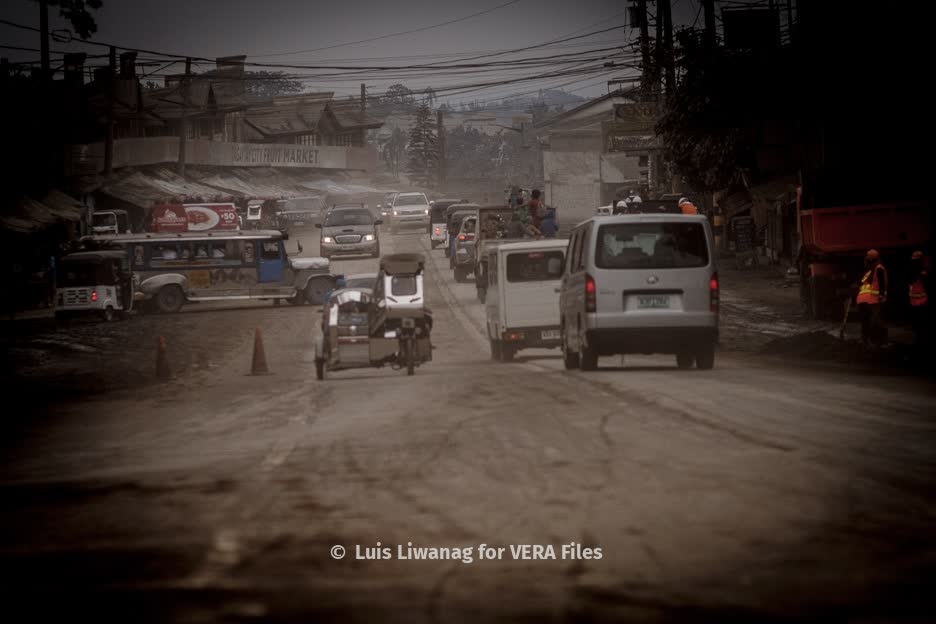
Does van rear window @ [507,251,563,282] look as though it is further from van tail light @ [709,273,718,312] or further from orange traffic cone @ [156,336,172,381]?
orange traffic cone @ [156,336,172,381]

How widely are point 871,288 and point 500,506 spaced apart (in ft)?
47.6

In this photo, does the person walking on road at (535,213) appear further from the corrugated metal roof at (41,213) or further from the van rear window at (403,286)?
the corrugated metal roof at (41,213)

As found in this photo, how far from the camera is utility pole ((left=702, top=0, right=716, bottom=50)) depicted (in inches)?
1695

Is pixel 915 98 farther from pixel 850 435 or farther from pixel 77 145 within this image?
pixel 77 145

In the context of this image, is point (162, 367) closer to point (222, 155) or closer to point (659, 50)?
point (659, 50)

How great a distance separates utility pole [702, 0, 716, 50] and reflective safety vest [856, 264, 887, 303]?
79.6ft

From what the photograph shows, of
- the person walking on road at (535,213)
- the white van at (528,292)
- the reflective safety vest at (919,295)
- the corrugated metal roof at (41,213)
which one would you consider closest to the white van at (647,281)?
the reflective safety vest at (919,295)

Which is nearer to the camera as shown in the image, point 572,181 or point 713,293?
point 713,293

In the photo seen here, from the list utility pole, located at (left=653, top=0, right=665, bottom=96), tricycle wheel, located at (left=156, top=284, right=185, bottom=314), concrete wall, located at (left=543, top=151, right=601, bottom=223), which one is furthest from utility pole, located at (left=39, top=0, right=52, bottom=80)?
concrete wall, located at (left=543, top=151, right=601, bottom=223)

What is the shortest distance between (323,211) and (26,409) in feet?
186

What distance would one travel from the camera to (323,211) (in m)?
75.4

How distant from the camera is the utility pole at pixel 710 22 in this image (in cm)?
4306

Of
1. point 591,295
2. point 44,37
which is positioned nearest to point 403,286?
point 591,295

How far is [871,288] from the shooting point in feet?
68.0
